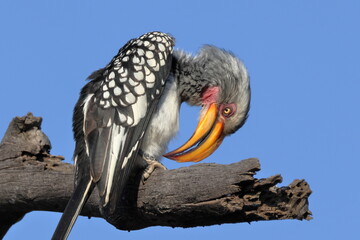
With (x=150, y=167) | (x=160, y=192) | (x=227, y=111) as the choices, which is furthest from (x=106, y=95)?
(x=227, y=111)

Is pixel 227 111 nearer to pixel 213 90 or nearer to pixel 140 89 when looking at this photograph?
pixel 213 90

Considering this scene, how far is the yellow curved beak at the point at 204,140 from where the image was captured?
5699 millimetres

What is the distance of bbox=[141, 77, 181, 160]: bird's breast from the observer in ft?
17.5

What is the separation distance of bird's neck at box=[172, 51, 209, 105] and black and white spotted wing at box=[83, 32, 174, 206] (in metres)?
0.22

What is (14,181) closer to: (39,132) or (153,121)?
(39,132)

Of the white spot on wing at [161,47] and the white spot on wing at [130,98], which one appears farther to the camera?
the white spot on wing at [161,47]

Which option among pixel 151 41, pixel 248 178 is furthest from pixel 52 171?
pixel 248 178

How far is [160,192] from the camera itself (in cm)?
438

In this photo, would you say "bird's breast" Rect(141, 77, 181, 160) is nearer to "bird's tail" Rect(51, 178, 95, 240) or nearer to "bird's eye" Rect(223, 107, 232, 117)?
"bird's eye" Rect(223, 107, 232, 117)

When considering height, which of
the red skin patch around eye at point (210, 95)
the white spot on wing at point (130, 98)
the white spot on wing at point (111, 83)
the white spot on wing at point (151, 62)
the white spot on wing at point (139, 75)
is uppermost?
the red skin patch around eye at point (210, 95)

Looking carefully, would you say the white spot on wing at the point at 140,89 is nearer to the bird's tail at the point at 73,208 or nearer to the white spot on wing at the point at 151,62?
the white spot on wing at the point at 151,62

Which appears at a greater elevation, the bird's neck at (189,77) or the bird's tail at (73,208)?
the bird's neck at (189,77)

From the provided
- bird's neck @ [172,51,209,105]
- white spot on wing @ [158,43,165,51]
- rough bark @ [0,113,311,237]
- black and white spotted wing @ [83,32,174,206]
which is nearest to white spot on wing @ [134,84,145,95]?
black and white spotted wing @ [83,32,174,206]

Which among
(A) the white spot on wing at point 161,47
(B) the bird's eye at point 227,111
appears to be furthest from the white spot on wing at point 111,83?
(B) the bird's eye at point 227,111
